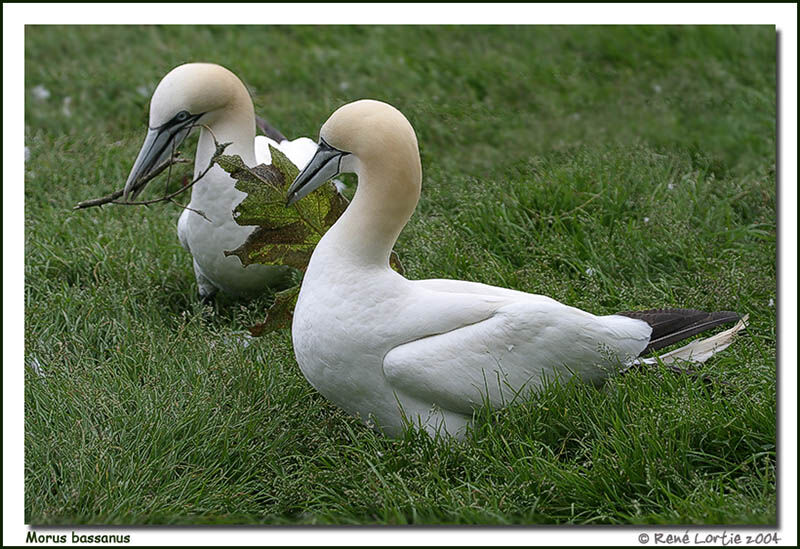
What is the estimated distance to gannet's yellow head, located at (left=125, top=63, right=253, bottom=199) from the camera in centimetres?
478

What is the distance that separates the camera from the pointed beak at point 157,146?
481 centimetres

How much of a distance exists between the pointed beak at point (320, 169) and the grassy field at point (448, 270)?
2.77 ft

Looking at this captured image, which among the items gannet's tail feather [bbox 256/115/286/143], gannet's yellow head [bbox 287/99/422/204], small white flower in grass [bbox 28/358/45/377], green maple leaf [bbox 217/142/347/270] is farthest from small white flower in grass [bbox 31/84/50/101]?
gannet's yellow head [bbox 287/99/422/204]

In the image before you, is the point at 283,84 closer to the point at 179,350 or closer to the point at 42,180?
the point at 42,180

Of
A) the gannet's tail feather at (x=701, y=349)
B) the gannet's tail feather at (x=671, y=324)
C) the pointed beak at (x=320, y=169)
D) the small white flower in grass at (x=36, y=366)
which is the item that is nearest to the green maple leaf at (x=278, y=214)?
the pointed beak at (x=320, y=169)

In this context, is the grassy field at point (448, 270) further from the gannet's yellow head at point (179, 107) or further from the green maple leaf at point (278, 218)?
the gannet's yellow head at point (179, 107)

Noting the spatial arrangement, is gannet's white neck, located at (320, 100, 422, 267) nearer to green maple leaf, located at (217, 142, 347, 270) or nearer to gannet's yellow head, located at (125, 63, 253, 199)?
green maple leaf, located at (217, 142, 347, 270)

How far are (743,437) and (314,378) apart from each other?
1569 mm

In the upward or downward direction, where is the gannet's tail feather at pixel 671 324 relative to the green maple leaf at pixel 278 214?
downward

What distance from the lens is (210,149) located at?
4988mm

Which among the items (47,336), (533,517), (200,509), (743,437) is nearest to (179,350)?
(47,336)

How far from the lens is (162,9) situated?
4715mm

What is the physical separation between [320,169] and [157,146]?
1.42 metres

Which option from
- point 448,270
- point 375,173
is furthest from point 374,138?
point 448,270
